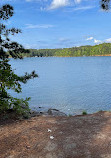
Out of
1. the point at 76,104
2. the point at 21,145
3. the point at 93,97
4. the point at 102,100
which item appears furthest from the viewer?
the point at 93,97

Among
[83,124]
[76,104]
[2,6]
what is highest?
[2,6]

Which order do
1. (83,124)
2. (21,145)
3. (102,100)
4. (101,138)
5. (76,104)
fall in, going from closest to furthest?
(21,145) → (101,138) → (83,124) → (76,104) → (102,100)

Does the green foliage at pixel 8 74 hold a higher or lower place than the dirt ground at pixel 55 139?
higher

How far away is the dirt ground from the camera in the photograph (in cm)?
548

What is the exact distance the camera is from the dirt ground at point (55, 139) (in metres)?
5.48

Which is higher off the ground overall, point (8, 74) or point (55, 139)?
point (8, 74)

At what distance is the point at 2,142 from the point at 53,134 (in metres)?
1.93

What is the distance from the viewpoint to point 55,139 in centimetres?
636

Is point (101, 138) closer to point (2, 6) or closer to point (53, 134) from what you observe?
point (53, 134)

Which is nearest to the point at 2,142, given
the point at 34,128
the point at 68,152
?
the point at 34,128

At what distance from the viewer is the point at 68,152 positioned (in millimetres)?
5512

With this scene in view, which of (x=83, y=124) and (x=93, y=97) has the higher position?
(x=83, y=124)

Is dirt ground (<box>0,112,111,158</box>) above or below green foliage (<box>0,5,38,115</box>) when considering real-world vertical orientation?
below

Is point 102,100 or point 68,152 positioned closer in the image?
point 68,152
